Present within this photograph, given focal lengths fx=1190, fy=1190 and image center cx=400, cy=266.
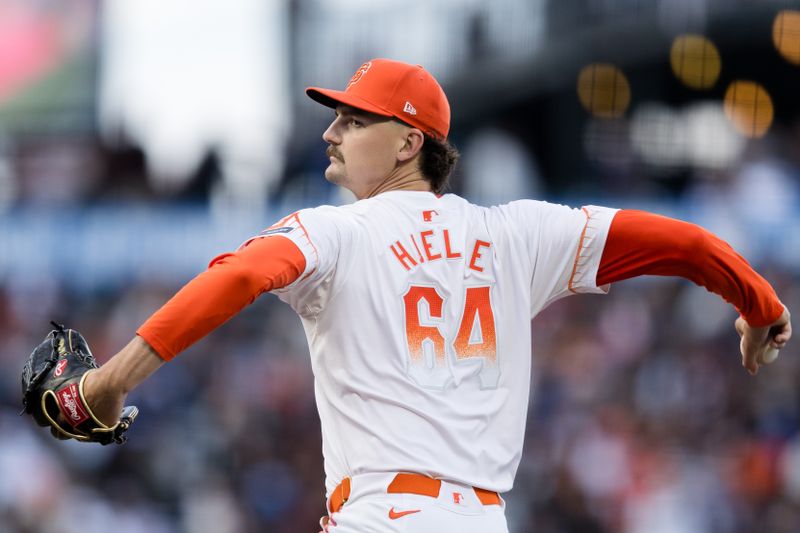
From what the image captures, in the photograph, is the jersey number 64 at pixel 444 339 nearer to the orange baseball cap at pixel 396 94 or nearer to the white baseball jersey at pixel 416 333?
the white baseball jersey at pixel 416 333

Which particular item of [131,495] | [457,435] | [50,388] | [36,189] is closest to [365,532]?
[457,435]

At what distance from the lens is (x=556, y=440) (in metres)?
10.4

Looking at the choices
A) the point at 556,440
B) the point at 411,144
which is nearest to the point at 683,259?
the point at 411,144

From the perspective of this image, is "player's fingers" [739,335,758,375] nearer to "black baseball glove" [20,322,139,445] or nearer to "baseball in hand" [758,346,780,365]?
"baseball in hand" [758,346,780,365]

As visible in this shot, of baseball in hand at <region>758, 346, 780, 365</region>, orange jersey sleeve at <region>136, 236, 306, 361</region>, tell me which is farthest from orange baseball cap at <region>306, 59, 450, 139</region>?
baseball in hand at <region>758, 346, 780, 365</region>

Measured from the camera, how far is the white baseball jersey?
312cm

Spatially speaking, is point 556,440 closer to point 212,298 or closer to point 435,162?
point 435,162

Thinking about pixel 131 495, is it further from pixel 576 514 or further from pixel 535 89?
pixel 535 89

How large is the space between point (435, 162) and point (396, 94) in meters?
0.24

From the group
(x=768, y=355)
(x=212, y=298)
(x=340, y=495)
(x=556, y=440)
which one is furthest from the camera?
(x=556, y=440)

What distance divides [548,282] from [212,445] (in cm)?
834

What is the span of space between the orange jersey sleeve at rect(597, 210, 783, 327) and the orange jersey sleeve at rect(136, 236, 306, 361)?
3.60 ft

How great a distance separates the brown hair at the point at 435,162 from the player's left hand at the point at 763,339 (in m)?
0.98

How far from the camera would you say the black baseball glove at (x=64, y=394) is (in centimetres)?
279
